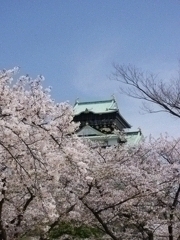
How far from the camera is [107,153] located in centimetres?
1127

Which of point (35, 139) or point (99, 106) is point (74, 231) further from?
point (99, 106)

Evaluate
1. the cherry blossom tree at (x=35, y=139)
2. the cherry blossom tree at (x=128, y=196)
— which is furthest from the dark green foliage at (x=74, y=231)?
the cherry blossom tree at (x=35, y=139)

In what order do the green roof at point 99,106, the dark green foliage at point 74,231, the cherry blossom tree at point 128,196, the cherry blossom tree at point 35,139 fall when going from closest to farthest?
the cherry blossom tree at point 35,139 < the dark green foliage at point 74,231 < the cherry blossom tree at point 128,196 < the green roof at point 99,106

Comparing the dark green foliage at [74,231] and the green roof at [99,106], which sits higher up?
the green roof at [99,106]

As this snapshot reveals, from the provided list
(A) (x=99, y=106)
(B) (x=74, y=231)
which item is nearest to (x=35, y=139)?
(B) (x=74, y=231)

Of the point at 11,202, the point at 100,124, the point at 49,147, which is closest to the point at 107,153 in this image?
the point at 11,202

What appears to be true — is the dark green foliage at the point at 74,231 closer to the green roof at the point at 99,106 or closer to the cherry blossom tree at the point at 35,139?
the cherry blossom tree at the point at 35,139

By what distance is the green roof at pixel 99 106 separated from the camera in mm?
32156

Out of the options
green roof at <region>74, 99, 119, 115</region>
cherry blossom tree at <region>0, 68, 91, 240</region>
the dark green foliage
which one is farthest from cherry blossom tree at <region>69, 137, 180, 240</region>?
green roof at <region>74, 99, 119, 115</region>

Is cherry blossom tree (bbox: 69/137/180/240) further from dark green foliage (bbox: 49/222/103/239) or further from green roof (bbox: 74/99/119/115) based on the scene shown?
green roof (bbox: 74/99/119/115)

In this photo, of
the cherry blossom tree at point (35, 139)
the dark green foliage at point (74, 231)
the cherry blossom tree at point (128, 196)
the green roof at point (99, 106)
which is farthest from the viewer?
the green roof at point (99, 106)

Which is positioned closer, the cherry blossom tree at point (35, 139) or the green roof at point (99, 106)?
the cherry blossom tree at point (35, 139)

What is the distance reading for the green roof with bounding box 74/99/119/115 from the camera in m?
32.2

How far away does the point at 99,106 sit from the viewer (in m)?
33.7
